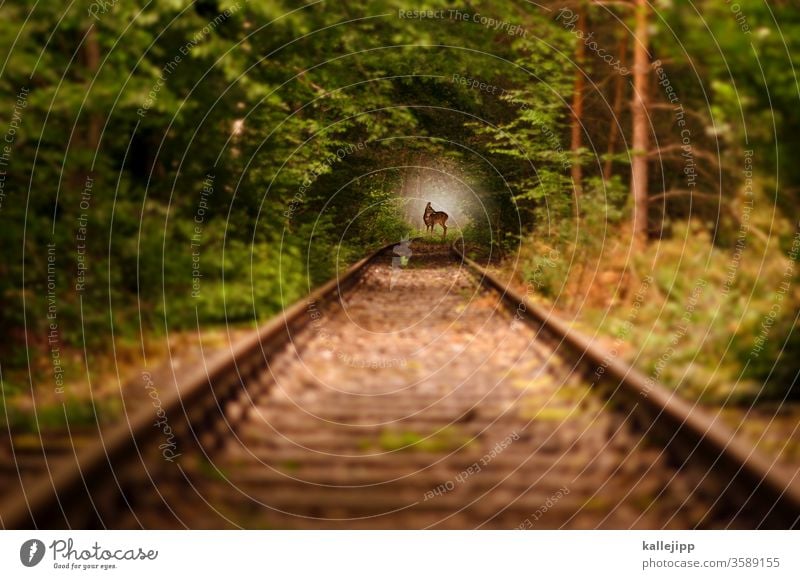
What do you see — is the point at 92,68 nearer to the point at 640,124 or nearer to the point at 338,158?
the point at 338,158

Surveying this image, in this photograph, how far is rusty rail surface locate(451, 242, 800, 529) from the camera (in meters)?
2.73

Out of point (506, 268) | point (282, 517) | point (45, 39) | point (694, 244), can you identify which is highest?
point (45, 39)

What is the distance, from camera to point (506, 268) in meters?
10.6

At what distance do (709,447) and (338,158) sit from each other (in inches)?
238

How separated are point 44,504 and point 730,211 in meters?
4.69

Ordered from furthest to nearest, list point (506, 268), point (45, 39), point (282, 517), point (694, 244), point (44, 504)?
point (506, 268), point (694, 244), point (45, 39), point (282, 517), point (44, 504)

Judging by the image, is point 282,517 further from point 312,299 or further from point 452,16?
point 452,16

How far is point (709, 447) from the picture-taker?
9.77ft

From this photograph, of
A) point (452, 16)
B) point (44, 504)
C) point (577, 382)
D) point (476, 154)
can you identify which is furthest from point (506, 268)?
point (44, 504)

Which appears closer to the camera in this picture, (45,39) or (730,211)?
(45,39)

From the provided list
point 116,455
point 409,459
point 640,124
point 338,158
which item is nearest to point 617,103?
point 640,124

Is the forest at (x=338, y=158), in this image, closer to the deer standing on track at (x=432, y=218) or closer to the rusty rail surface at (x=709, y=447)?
the rusty rail surface at (x=709, y=447)

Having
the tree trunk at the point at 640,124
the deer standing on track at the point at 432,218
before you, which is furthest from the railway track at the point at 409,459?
the deer standing on track at the point at 432,218

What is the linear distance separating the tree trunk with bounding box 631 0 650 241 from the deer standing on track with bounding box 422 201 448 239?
31.3 ft
